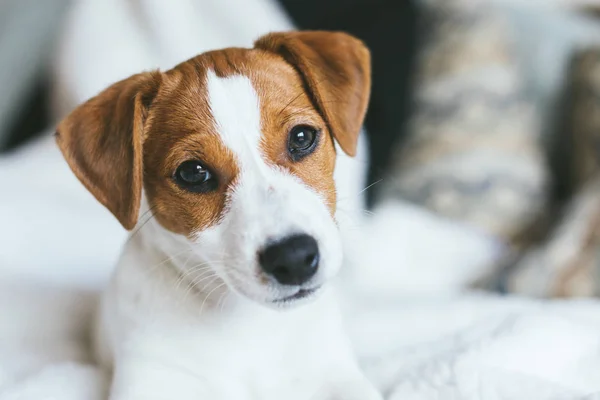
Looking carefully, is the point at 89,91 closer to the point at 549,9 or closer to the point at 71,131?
the point at 71,131

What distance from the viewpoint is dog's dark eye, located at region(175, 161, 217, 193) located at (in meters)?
1.36

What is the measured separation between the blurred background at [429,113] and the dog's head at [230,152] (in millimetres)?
1065

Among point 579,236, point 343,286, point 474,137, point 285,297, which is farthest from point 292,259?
point 474,137

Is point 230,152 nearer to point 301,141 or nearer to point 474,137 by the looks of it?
point 301,141

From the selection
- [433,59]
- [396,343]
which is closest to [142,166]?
[396,343]

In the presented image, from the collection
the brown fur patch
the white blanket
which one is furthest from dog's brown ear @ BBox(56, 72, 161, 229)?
the white blanket

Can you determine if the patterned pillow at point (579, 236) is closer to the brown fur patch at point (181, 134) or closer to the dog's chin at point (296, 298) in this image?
the brown fur patch at point (181, 134)

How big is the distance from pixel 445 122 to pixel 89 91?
1.61 meters

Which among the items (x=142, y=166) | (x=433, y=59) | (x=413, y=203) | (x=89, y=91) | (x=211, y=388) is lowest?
(x=413, y=203)

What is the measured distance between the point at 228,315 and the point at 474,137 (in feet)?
5.87

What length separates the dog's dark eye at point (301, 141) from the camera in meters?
1.40

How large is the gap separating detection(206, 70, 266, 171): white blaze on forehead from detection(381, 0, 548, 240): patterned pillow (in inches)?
68.6

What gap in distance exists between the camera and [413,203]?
3.01 metres

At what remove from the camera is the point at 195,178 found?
53.7 inches
